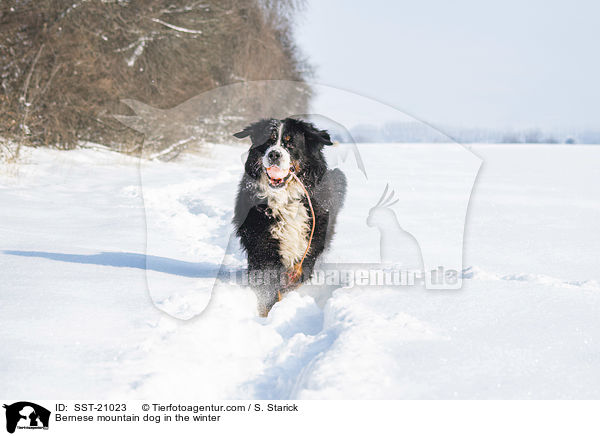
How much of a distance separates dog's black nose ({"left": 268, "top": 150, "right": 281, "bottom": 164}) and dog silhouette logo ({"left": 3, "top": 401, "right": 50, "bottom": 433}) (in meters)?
2.02

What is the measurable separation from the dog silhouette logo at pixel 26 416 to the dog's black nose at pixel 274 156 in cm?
202

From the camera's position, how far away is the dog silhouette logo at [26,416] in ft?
5.72

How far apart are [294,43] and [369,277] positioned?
19.3 meters

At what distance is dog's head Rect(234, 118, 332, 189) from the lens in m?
3.33

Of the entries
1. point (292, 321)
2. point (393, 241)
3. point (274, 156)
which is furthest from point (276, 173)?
point (393, 241)

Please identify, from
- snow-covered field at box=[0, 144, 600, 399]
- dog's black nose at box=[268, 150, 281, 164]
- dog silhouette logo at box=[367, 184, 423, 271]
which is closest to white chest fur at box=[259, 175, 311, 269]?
dog's black nose at box=[268, 150, 281, 164]

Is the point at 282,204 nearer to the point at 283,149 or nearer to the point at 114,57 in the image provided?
the point at 283,149

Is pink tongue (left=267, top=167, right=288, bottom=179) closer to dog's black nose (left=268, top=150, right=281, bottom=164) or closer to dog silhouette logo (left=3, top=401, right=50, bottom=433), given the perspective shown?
dog's black nose (left=268, top=150, right=281, bottom=164)

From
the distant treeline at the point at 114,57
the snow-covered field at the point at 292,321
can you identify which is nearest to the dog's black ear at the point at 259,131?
the snow-covered field at the point at 292,321

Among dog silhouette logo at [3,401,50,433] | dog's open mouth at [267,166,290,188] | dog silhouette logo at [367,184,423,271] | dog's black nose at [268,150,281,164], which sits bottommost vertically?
dog silhouette logo at [3,401,50,433]

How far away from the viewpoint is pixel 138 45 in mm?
13477

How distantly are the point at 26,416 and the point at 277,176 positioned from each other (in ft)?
6.93

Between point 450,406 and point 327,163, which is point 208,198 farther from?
point 450,406

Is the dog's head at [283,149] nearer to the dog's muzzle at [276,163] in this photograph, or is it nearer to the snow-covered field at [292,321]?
the dog's muzzle at [276,163]
